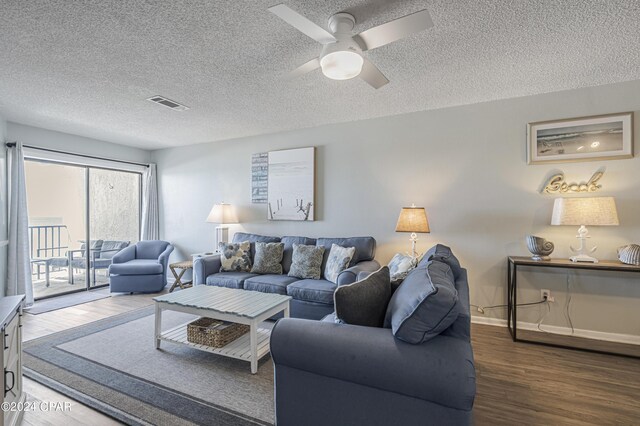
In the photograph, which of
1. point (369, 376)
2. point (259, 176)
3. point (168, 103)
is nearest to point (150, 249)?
point (259, 176)

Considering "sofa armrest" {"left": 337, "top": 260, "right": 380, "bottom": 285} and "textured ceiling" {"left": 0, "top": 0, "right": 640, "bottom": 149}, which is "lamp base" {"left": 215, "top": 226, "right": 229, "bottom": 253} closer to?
"textured ceiling" {"left": 0, "top": 0, "right": 640, "bottom": 149}

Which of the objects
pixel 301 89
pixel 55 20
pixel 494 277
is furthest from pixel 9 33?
pixel 494 277

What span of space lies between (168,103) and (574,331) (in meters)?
4.91

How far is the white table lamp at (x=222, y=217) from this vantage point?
14.9 ft

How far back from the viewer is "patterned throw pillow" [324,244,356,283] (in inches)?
133

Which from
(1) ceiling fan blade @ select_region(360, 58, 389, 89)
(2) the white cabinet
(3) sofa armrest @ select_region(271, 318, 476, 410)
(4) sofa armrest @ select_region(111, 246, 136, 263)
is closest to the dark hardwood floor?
(3) sofa armrest @ select_region(271, 318, 476, 410)

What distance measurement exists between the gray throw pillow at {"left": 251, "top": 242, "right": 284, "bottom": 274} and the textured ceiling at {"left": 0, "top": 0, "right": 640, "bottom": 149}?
170 centimetres

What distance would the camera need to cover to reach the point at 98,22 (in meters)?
1.93

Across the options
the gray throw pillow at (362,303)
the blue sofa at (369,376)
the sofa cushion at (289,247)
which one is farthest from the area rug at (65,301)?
the gray throw pillow at (362,303)

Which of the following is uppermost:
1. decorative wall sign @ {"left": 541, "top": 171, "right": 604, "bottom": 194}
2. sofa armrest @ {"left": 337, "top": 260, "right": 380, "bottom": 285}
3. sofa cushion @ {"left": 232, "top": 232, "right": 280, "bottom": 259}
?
decorative wall sign @ {"left": 541, "top": 171, "right": 604, "bottom": 194}

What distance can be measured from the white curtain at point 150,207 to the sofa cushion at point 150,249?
318 millimetres

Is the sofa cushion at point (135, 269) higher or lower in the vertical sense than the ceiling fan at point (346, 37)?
lower

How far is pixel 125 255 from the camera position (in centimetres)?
499

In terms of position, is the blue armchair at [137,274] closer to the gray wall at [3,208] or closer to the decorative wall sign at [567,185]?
the gray wall at [3,208]
